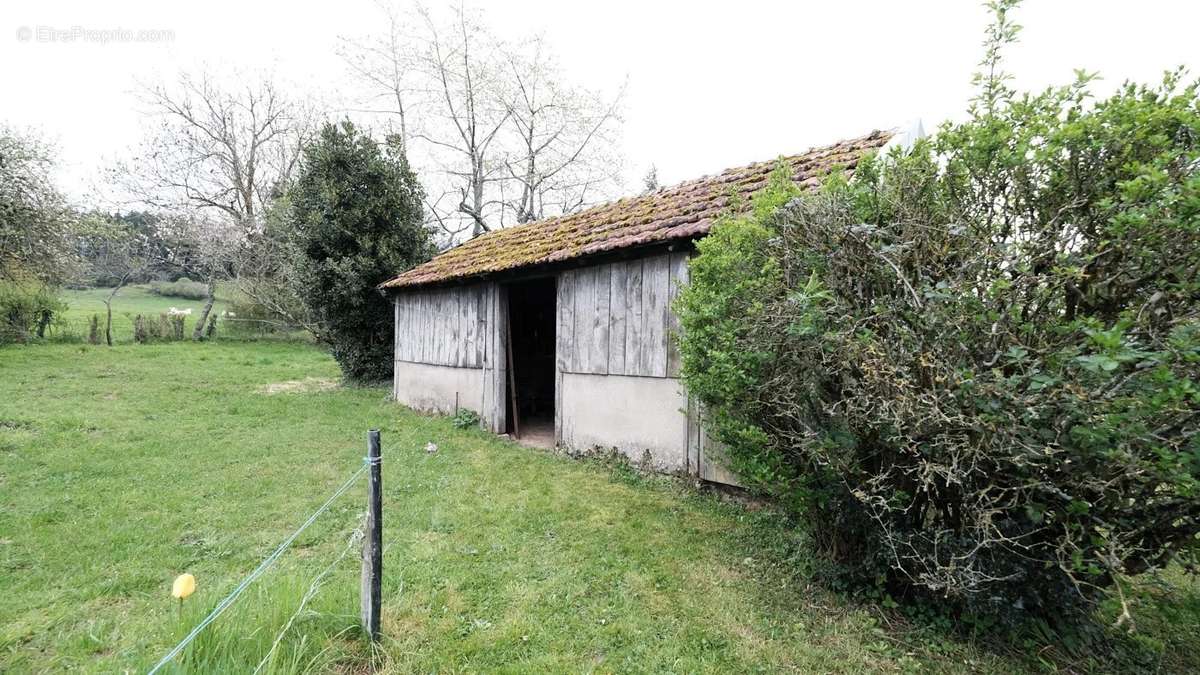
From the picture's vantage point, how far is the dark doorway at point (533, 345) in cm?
1084

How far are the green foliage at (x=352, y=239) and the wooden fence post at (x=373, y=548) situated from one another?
10.7m

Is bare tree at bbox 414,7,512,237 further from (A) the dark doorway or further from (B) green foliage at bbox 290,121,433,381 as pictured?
(A) the dark doorway

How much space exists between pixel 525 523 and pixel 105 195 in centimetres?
2495

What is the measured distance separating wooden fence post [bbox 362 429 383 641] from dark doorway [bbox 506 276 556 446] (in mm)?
7612

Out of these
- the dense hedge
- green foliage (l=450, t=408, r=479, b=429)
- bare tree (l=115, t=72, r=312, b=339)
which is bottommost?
green foliage (l=450, t=408, r=479, b=429)

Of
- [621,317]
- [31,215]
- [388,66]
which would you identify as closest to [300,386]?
[31,215]

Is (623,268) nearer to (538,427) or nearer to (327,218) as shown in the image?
(538,427)

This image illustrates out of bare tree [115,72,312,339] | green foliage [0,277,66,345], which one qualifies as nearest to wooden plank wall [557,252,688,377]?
green foliage [0,277,66,345]

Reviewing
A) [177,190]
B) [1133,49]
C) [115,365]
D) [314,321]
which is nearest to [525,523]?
[1133,49]

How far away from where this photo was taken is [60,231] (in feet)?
49.7

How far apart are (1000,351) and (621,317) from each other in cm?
437

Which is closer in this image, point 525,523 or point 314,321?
point 525,523

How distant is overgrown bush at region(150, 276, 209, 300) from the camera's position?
31984 mm

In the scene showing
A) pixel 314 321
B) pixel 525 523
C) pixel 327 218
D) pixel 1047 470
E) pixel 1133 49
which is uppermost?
pixel 327 218
